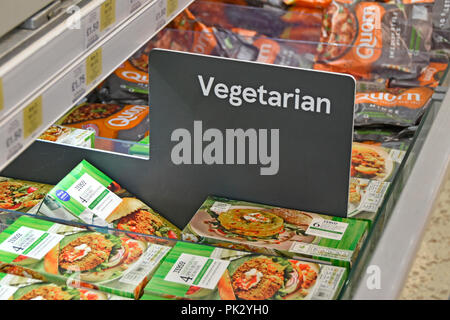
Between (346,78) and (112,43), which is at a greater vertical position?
(112,43)

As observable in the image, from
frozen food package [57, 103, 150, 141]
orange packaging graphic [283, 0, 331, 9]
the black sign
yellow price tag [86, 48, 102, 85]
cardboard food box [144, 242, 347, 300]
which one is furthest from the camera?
orange packaging graphic [283, 0, 331, 9]

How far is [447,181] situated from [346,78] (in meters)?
0.51

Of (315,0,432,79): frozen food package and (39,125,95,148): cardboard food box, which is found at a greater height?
(315,0,432,79): frozen food package

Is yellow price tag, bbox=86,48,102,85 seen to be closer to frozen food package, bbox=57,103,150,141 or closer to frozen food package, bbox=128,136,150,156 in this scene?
frozen food package, bbox=128,136,150,156

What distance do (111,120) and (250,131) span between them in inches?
37.8

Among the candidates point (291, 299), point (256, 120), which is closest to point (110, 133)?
point (256, 120)

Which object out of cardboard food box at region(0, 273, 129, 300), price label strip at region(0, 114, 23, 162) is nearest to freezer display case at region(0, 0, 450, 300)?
price label strip at region(0, 114, 23, 162)

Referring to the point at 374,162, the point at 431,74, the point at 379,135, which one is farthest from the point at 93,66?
the point at 431,74

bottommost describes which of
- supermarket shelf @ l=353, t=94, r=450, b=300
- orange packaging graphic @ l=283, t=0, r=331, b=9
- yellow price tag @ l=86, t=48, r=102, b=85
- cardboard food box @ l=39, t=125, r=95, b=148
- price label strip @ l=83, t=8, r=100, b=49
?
cardboard food box @ l=39, t=125, r=95, b=148

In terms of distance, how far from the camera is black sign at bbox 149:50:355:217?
1.87m

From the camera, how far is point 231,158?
201 centimetres

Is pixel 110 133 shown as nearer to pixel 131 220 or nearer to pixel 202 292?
pixel 131 220

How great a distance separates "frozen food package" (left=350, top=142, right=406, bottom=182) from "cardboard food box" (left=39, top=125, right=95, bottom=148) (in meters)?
0.88

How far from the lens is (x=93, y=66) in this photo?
1.25 metres
